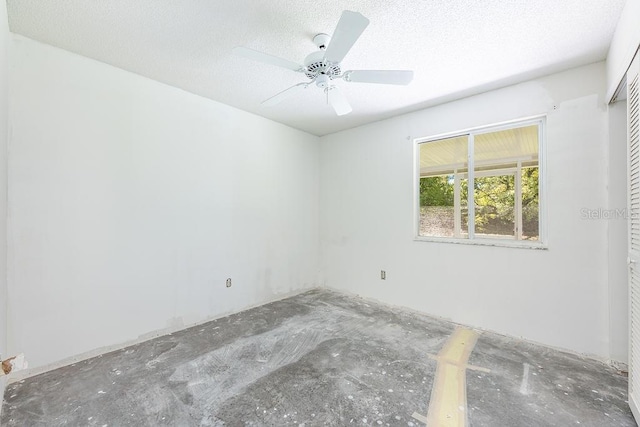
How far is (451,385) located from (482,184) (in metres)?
2.12

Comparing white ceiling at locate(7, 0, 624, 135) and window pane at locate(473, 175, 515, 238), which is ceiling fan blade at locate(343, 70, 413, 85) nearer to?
white ceiling at locate(7, 0, 624, 135)

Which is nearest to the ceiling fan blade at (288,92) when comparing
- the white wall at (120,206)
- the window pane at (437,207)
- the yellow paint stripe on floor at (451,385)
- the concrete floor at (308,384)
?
the white wall at (120,206)

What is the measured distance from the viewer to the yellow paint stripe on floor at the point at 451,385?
1567 mm

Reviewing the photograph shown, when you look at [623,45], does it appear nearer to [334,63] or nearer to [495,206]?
[495,206]

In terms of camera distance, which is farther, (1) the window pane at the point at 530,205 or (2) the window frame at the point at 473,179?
(1) the window pane at the point at 530,205

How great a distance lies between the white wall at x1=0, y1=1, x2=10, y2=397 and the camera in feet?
5.37

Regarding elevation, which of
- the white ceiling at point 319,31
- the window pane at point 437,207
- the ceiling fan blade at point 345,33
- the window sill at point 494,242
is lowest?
the window sill at point 494,242

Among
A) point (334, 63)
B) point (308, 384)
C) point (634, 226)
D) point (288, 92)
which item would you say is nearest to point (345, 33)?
point (334, 63)

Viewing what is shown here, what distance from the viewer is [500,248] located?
2695mm

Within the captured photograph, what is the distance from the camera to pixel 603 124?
2.19 meters

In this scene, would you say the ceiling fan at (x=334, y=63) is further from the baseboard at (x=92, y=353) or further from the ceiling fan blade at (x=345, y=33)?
the baseboard at (x=92, y=353)

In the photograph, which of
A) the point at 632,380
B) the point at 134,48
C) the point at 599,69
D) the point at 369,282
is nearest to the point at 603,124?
the point at 599,69

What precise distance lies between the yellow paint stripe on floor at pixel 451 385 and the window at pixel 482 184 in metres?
1.15

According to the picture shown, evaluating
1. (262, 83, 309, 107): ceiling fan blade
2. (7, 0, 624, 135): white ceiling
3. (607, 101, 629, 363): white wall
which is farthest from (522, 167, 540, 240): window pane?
(262, 83, 309, 107): ceiling fan blade
